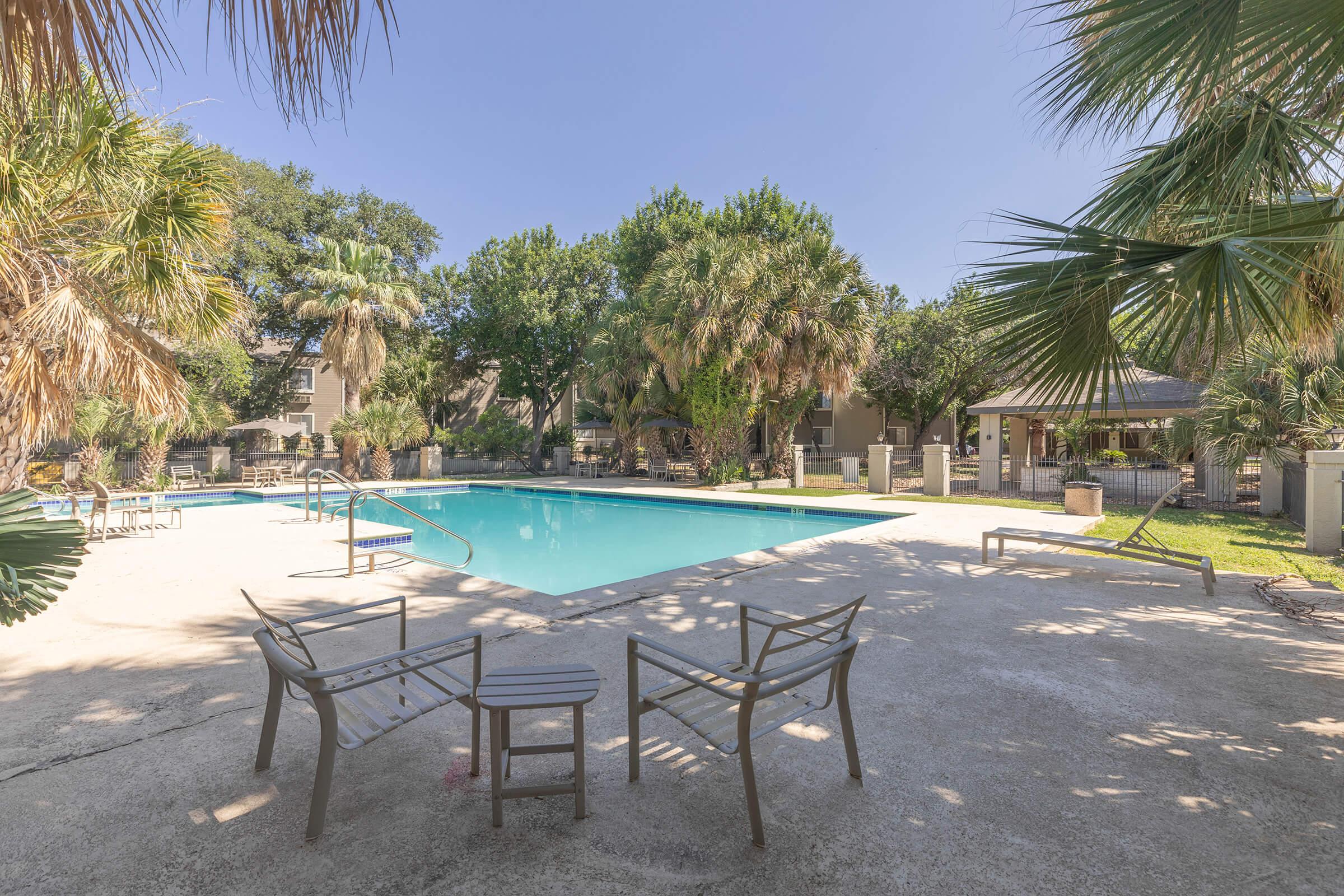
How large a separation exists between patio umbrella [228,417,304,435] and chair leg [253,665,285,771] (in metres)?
24.1

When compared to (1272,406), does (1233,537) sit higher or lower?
lower

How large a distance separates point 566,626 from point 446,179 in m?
22.9

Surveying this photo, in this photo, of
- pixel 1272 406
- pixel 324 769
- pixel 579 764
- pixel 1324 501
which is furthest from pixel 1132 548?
pixel 324 769

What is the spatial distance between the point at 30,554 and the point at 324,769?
2395mm

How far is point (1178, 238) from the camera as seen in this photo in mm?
5082

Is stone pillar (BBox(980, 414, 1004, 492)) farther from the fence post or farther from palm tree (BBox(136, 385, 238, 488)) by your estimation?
palm tree (BBox(136, 385, 238, 488))

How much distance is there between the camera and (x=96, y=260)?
5.02 metres

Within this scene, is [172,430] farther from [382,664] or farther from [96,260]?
[382,664]

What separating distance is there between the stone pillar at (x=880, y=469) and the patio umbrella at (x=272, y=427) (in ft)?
69.7

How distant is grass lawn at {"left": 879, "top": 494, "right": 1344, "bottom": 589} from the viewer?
6973 millimetres

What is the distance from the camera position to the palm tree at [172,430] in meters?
18.3

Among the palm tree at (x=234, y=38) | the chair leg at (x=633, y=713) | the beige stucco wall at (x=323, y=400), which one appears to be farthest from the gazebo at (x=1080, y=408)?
the beige stucco wall at (x=323, y=400)

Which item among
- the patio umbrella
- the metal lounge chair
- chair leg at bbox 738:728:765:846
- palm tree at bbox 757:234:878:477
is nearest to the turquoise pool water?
the metal lounge chair

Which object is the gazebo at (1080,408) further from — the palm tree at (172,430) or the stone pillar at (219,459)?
the stone pillar at (219,459)
